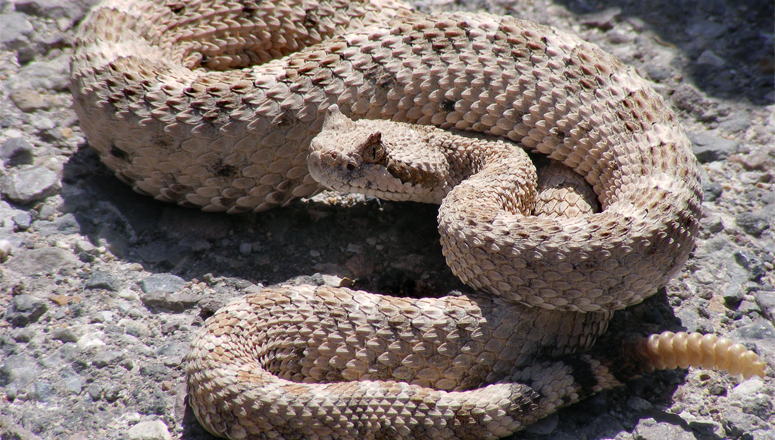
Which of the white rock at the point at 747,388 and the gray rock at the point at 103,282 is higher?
the white rock at the point at 747,388

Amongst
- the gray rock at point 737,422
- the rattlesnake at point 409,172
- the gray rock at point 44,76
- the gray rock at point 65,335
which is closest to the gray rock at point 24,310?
the gray rock at point 65,335

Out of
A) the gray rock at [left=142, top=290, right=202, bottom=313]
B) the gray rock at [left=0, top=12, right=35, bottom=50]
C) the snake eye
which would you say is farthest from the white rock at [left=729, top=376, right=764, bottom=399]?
the gray rock at [left=0, top=12, right=35, bottom=50]

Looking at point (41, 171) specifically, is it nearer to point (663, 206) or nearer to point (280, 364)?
point (280, 364)

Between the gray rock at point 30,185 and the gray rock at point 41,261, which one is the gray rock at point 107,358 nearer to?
the gray rock at point 41,261

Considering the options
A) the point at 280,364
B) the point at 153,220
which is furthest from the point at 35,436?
the point at 153,220

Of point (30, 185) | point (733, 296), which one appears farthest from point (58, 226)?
point (733, 296)
